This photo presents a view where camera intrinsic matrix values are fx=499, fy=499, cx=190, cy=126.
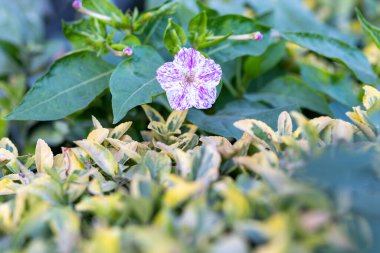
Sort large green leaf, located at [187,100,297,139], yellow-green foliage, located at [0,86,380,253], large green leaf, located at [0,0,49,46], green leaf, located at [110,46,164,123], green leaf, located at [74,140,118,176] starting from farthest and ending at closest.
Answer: large green leaf, located at [0,0,49,46] → large green leaf, located at [187,100,297,139] → green leaf, located at [110,46,164,123] → green leaf, located at [74,140,118,176] → yellow-green foliage, located at [0,86,380,253]

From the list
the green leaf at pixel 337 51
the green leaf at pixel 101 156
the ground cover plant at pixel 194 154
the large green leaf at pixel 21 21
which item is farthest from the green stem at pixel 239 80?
the large green leaf at pixel 21 21

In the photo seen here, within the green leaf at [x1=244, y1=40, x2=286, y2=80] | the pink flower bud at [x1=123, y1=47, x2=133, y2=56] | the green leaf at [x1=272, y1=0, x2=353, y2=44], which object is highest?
the pink flower bud at [x1=123, y1=47, x2=133, y2=56]

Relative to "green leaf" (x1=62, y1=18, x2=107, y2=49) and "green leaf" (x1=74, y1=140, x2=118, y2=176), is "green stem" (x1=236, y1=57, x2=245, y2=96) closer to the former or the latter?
"green leaf" (x1=62, y1=18, x2=107, y2=49)

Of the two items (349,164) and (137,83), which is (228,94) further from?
(349,164)

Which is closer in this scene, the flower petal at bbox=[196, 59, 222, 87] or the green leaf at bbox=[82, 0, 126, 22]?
the flower petal at bbox=[196, 59, 222, 87]

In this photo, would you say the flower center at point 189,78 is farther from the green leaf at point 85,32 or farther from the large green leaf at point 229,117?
the green leaf at point 85,32

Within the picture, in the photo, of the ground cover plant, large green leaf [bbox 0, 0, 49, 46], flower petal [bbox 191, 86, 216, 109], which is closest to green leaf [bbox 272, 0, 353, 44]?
the ground cover plant

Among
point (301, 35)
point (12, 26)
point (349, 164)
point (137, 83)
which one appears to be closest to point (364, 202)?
point (349, 164)
